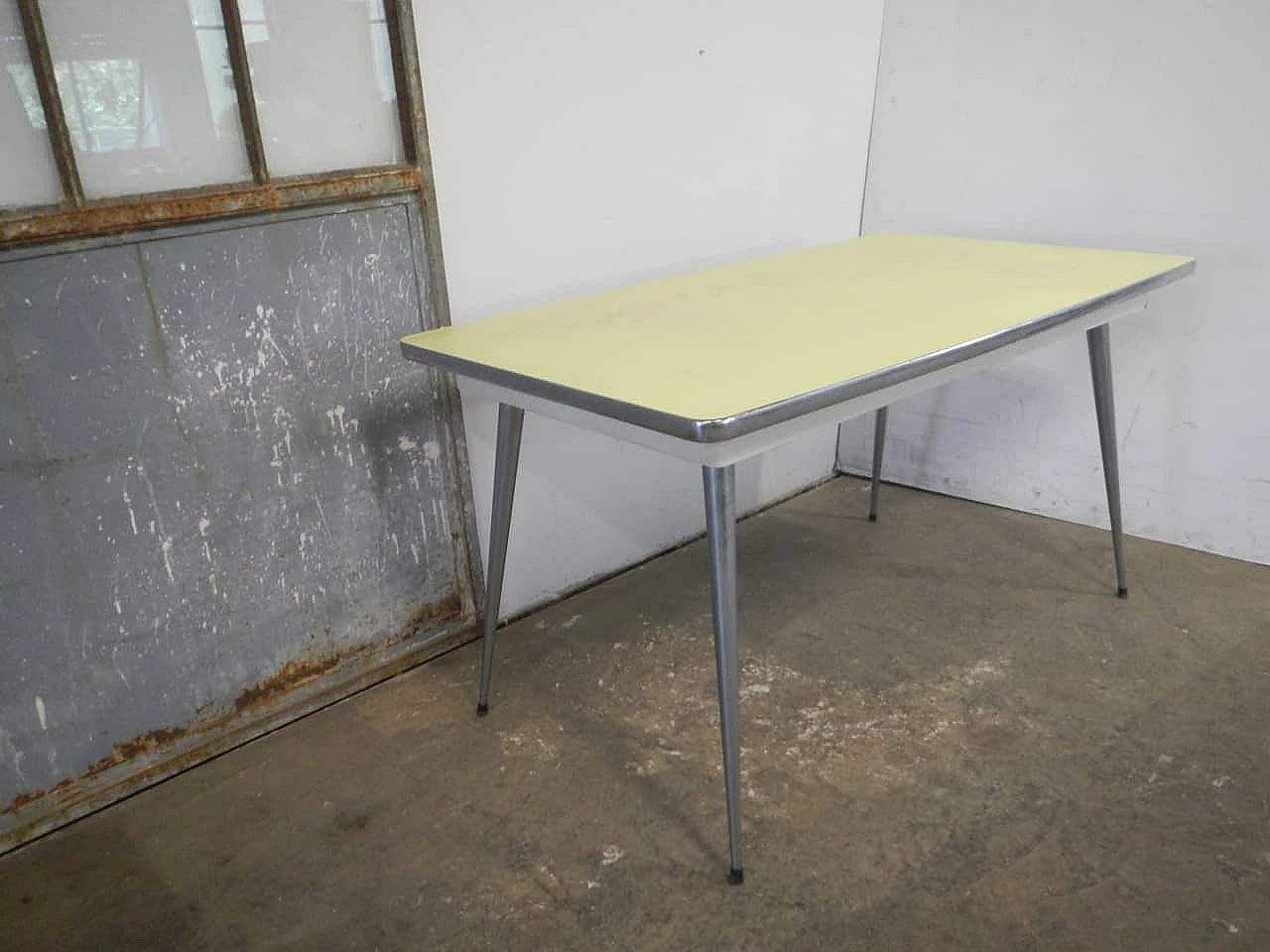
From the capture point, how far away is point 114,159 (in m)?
1.48

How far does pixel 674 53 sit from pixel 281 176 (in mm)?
967

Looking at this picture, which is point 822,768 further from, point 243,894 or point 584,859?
point 243,894

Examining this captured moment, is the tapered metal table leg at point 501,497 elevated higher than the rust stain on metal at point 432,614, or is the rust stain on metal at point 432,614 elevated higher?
the tapered metal table leg at point 501,497

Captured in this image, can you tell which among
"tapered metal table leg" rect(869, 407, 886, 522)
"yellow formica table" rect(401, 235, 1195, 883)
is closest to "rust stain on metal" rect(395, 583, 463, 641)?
"yellow formica table" rect(401, 235, 1195, 883)

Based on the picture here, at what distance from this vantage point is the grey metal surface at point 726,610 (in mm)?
1261

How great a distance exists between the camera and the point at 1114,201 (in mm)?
2371

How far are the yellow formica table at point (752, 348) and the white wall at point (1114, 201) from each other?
1.26 ft

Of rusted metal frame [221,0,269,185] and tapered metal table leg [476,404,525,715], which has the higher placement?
rusted metal frame [221,0,269,185]

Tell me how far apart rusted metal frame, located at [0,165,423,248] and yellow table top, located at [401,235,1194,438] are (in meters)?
0.31

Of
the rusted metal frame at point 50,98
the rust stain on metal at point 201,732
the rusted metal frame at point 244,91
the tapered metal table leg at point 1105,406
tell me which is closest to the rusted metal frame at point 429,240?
the rust stain on metal at point 201,732

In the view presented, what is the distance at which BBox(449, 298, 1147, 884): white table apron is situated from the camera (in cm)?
123

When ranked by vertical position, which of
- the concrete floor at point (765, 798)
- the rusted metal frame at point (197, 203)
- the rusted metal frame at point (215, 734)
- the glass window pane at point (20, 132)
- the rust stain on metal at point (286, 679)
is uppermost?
the glass window pane at point (20, 132)

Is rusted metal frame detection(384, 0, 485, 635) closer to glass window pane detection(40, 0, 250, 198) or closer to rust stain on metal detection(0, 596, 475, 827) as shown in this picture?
rust stain on metal detection(0, 596, 475, 827)

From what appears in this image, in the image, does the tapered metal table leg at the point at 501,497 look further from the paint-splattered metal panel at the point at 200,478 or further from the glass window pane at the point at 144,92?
the glass window pane at the point at 144,92
